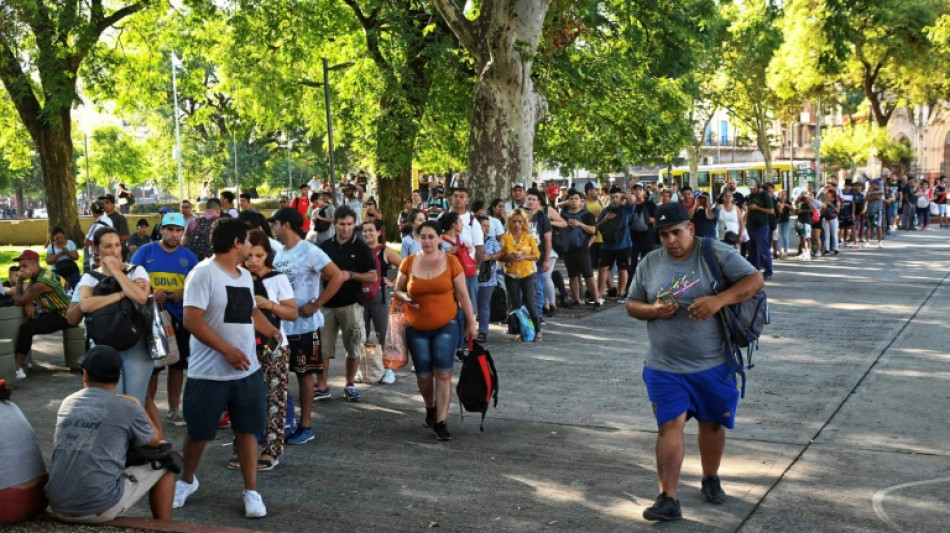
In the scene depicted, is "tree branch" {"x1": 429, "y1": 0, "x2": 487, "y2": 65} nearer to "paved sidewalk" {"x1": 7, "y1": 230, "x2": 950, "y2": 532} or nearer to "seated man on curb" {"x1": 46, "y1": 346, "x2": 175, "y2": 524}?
"paved sidewalk" {"x1": 7, "y1": 230, "x2": 950, "y2": 532}

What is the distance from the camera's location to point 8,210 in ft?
301

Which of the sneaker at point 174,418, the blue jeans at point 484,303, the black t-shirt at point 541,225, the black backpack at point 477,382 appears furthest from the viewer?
the black t-shirt at point 541,225

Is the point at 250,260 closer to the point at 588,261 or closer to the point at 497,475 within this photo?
the point at 497,475

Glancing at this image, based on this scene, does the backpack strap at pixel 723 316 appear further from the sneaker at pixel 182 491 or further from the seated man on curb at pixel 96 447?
the sneaker at pixel 182 491

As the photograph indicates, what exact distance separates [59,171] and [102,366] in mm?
23667

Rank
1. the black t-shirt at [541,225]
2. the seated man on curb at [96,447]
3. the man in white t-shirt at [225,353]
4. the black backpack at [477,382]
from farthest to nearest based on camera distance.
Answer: the black t-shirt at [541,225] → the black backpack at [477,382] → the man in white t-shirt at [225,353] → the seated man on curb at [96,447]

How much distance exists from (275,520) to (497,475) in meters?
1.56

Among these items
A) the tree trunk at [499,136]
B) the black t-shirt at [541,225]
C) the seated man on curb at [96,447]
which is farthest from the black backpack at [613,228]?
the seated man on curb at [96,447]

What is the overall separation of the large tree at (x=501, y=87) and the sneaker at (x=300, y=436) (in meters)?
9.98

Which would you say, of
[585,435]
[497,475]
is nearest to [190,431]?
[497,475]

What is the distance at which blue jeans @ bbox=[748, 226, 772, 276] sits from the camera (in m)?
19.1

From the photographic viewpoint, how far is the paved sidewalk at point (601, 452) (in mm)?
6195

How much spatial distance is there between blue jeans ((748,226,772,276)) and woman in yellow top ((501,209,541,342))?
7.20 metres

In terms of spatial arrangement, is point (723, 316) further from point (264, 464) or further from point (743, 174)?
point (743, 174)
